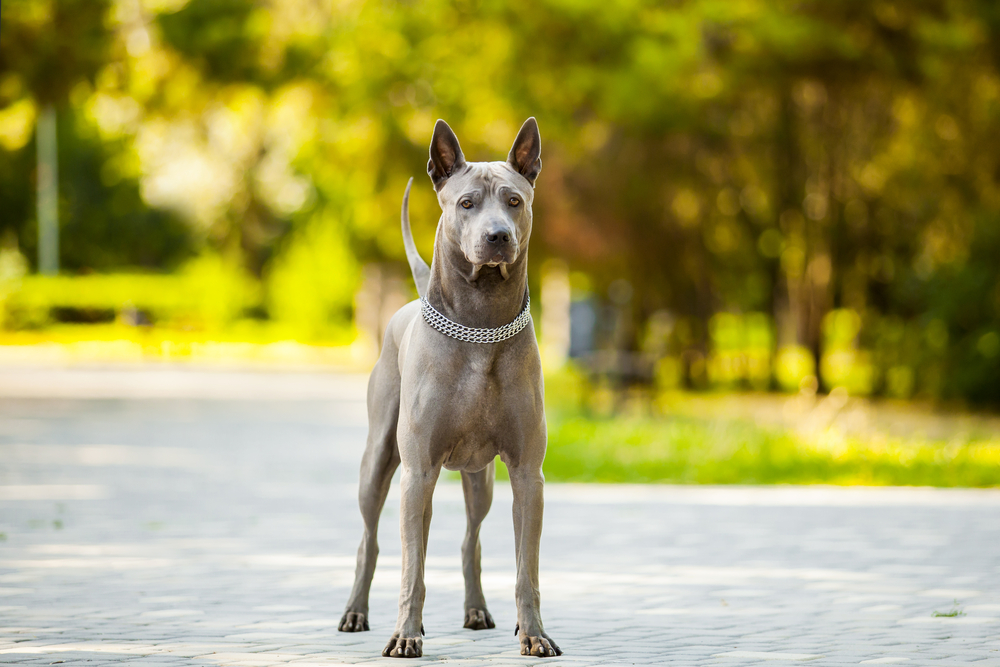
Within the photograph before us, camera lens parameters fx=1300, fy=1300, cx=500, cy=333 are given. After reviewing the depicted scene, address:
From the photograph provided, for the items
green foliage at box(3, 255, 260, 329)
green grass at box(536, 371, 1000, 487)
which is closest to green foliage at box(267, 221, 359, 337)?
green foliage at box(3, 255, 260, 329)

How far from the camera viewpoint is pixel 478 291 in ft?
17.4

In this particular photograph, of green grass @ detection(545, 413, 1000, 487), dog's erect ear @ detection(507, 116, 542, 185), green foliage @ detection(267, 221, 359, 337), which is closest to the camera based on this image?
dog's erect ear @ detection(507, 116, 542, 185)

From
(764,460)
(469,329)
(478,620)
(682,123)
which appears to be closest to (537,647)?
(478,620)

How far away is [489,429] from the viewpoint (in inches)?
207

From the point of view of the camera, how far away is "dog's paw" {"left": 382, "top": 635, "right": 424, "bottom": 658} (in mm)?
5141

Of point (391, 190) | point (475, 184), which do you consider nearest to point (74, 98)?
point (391, 190)

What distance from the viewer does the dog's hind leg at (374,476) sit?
5.80 metres

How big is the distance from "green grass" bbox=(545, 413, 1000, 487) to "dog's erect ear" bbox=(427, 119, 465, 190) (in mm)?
7418

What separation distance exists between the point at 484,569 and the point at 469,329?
8.82 feet

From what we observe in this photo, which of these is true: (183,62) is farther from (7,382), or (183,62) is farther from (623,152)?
(7,382)

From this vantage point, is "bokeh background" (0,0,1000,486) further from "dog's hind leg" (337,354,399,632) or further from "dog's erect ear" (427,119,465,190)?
"dog's erect ear" (427,119,465,190)

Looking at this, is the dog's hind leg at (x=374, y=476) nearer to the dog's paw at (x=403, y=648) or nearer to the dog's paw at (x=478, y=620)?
the dog's paw at (x=478, y=620)

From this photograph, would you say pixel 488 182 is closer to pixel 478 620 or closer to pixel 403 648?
pixel 403 648

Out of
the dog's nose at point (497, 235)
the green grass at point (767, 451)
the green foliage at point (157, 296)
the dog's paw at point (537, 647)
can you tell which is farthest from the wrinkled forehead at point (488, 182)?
the green foliage at point (157, 296)
